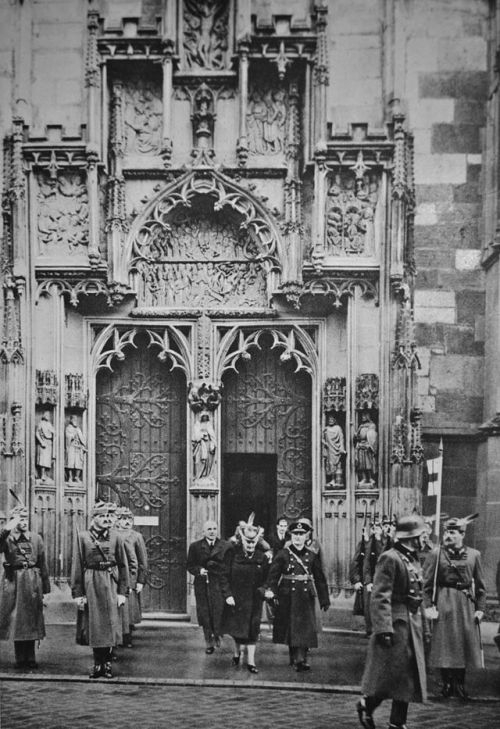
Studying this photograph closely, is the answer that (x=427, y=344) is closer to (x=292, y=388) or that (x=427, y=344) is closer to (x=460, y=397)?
(x=460, y=397)

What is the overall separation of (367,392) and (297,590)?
5.19 metres

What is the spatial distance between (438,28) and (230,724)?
13217 mm

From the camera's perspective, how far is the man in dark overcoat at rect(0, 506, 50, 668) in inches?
524

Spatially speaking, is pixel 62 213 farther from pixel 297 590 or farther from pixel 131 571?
pixel 297 590

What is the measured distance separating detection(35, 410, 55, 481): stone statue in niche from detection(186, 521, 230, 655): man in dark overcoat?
3.98 m

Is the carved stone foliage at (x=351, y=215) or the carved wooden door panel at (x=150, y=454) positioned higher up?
the carved stone foliage at (x=351, y=215)

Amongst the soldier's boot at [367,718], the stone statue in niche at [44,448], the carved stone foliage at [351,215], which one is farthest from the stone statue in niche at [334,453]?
the soldier's boot at [367,718]

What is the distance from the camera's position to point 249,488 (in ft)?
63.8

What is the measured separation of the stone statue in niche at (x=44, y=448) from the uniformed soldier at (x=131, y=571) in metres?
2.20

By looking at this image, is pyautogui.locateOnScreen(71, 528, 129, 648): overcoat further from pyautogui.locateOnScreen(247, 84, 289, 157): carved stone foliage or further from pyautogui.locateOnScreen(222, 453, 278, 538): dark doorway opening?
pyautogui.locateOnScreen(247, 84, 289, 157): carved stone foliage

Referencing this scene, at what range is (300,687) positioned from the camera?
38.9 ft

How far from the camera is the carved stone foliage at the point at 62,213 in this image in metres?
18.9

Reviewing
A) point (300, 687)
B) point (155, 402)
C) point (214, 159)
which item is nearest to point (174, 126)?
point (214, 159)

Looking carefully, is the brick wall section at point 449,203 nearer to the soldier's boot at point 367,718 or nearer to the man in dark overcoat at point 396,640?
the man in dark overcoat at point 396,640
